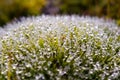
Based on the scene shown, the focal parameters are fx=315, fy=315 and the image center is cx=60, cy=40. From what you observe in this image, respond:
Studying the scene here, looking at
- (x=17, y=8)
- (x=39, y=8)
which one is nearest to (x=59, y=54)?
(x=17, y=8)

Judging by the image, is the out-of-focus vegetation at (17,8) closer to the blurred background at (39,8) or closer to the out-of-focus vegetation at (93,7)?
the blurred background at (39,8)

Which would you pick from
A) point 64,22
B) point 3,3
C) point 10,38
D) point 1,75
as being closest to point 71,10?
point 3,3

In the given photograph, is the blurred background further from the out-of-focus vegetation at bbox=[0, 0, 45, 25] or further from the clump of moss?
the clump of moss

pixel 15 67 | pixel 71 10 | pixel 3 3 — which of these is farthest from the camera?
pixel 71 10

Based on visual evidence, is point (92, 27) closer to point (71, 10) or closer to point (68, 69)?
point (68, 69)

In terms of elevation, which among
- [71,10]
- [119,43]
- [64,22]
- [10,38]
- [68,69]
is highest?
[71,10]

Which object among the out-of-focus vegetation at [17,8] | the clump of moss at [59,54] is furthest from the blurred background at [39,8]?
the clump of moss at [59,54]
